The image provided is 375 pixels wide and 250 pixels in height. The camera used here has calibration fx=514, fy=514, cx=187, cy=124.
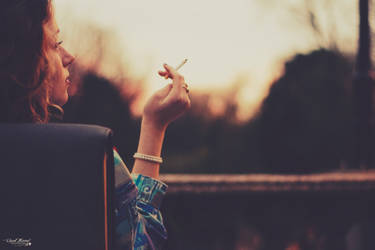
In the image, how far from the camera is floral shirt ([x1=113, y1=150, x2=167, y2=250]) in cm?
109

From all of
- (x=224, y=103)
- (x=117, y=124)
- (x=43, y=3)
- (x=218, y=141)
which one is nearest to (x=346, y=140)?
(x=117, y=124)

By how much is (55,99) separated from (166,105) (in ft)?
0.92

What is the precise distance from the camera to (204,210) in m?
4.08

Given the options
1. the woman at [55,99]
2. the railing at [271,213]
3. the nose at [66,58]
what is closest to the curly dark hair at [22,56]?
the woman at [55,99]

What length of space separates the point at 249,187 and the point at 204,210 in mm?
404

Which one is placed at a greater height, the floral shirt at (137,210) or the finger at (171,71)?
the finger at (171,71)

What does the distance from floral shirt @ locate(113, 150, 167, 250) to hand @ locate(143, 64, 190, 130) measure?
0.49 ft

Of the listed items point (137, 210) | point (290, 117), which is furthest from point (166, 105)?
point (290, 117)

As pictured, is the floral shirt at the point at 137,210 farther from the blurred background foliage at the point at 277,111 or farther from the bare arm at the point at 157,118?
the blurred background foliage at the point at 277,111

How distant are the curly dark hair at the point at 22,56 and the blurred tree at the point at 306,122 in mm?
14010

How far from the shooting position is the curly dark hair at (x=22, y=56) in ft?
3.61

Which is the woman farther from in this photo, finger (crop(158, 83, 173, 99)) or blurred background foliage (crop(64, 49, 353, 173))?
blurred background foliage (crop(64, 49, 353, 173))

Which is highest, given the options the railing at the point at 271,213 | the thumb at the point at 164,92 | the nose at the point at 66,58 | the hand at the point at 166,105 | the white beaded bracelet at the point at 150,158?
the nose at the point at 66,58

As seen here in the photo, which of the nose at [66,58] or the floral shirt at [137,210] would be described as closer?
the floral shirt at [137,210]
